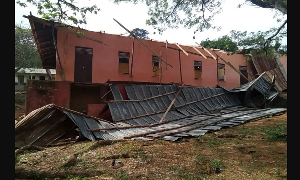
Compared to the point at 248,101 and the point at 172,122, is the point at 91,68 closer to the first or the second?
the point at 172,122

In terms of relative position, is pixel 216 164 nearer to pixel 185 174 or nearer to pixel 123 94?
pixel 185 174

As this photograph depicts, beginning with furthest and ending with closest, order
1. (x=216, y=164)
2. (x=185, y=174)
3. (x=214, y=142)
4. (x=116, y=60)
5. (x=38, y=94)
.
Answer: (x=116, y=60)
(x=38, y=94)
(x=214, y=142)
(x=216, y=164)
(x=185, y=174)

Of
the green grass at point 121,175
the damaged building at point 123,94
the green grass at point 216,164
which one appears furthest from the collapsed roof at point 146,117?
the green grass at point 121,175

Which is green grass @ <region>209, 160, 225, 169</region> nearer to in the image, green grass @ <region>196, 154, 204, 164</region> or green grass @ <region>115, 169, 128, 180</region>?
green grass @ <region>196, 154, 204, 164</region>

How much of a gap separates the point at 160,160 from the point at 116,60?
10012 mm

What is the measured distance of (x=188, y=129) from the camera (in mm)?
9195

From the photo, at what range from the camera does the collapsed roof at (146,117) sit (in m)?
7.04

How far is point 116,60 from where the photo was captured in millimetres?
14570

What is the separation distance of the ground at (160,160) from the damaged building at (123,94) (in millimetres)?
960

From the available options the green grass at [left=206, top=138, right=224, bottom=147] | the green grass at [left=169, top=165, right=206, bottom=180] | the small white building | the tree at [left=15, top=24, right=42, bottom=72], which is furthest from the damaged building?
the small white building

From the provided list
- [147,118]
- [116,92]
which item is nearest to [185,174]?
[147,118]

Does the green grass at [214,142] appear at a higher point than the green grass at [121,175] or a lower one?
lower

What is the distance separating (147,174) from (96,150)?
2.17m

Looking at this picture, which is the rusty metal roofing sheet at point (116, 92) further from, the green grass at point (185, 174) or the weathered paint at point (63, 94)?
the green grass at point (185, 174)
